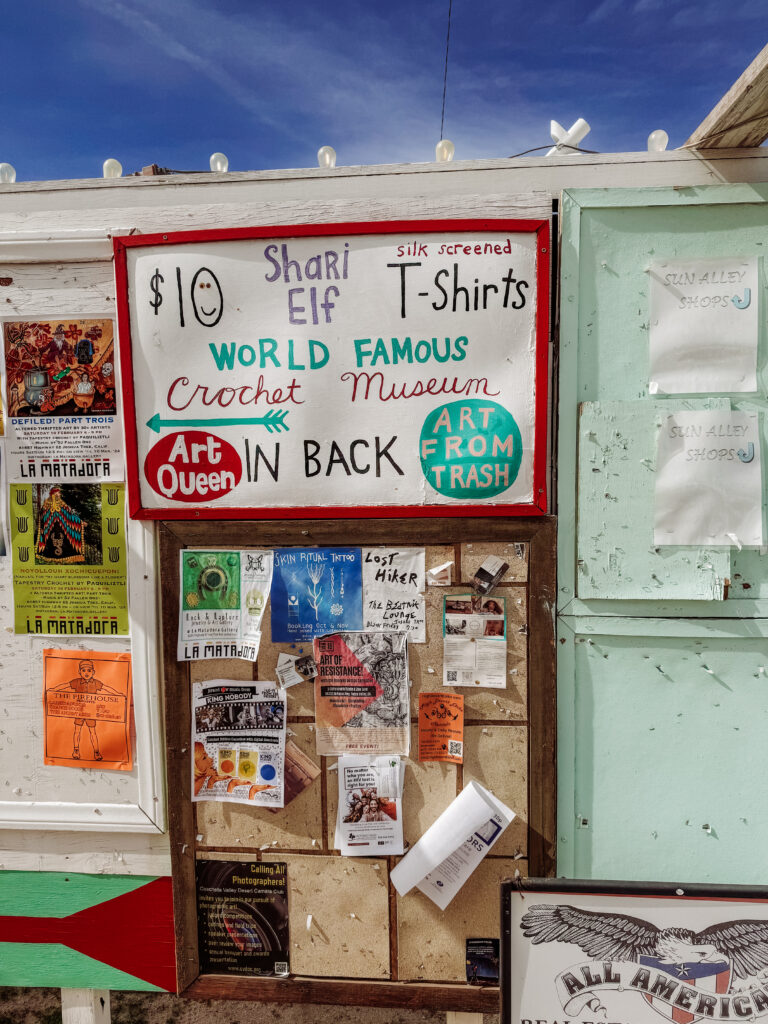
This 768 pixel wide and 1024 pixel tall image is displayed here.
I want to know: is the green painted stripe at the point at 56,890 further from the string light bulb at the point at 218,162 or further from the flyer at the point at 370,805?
the string light bulb at the point at 218,162

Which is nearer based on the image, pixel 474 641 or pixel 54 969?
pixel 474 641

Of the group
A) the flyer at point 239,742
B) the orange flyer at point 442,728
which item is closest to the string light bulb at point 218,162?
the flyer at point 239,742

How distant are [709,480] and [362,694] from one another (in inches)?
47.7

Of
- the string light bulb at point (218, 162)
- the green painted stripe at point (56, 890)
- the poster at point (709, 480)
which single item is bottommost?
the green painted stripe at point (56, 890)

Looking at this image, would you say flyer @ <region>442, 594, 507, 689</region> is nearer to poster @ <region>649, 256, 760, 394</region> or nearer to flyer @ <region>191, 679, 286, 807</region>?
flyer @ <region>191, 679, 286, 807</region>

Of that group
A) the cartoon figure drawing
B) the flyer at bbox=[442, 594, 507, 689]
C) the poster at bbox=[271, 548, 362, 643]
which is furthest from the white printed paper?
the cartoon figure drawing

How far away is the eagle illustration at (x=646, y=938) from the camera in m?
1.68

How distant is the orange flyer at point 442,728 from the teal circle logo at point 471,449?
2.06 ft

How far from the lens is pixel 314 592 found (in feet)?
6.19

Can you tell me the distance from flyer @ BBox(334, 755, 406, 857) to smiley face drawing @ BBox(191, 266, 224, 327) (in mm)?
1442

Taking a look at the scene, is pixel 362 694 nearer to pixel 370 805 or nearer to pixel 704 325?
pixel 370 805

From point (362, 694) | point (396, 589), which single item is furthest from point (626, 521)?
point (362, 694)

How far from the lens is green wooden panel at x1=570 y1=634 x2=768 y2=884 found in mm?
1816

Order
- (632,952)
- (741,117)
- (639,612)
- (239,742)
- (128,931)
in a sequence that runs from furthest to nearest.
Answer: (128,931)
(239,742)
(639,612)
(632,952)
(741,117)
